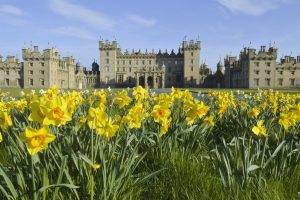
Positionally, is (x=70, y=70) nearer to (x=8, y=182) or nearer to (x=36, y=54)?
(x=36, y=54)

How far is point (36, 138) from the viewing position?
1865mm

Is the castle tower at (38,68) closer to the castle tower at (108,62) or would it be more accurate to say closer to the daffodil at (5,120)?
the castle tower at (108,62)

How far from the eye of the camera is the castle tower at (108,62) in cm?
8694

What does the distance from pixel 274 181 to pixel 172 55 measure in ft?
298

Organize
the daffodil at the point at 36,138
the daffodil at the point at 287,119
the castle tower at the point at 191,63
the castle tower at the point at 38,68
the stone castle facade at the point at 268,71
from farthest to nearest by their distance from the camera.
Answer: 1. the castle tower at the point at 191,63
2. the castle tower at the point at 38,68
3. the stone castle facade at the point at 268,71
4. the daffodil at the point at 287,119
5. the daffodil at the point at 36,138

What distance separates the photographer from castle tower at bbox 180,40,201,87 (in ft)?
286

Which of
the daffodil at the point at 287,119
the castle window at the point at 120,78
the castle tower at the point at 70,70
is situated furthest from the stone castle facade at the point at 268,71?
the daffodil at the point at 287,119

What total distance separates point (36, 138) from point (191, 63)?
88412 millimetres

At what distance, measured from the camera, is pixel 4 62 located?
82188mm

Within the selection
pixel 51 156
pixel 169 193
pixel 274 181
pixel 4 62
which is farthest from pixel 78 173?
pixel 4 62

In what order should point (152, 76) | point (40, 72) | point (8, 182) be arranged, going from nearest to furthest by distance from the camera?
point (8, 182), point (40, 72), point (152, 76)

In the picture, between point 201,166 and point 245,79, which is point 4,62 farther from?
point 201,166

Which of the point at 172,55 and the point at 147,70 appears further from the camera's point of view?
the point at 172,55

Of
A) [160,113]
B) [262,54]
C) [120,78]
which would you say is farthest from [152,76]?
[160,113]
